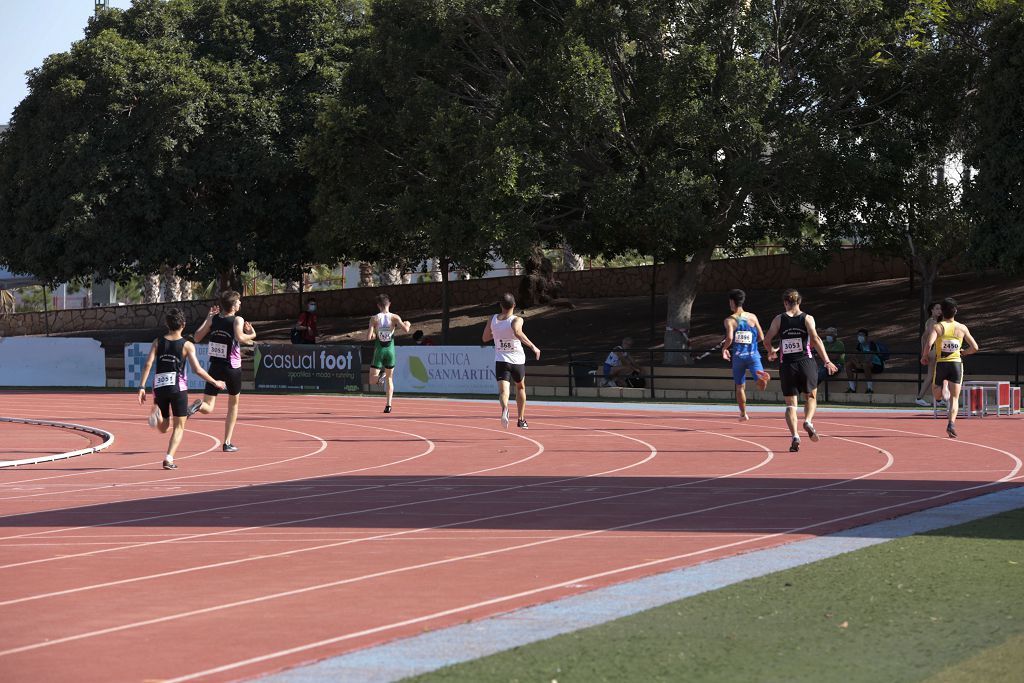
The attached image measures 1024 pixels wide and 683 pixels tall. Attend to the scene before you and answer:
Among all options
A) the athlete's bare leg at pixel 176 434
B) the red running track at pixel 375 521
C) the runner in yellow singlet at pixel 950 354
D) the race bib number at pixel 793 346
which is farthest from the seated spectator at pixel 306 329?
the race bib number at pixel 793 346

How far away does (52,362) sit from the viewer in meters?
Result: 38.8

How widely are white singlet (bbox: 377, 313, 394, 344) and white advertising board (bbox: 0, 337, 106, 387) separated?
1739cm

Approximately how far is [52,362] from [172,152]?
33.4ft

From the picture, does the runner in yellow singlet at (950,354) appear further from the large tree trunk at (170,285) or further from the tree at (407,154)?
the large tree trunk at (170,285)

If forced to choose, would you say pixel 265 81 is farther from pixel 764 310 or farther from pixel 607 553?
pixel 607 553

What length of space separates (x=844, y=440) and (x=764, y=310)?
85.2 feet

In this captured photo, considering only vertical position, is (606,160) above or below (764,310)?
above

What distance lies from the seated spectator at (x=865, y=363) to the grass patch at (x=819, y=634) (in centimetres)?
2056

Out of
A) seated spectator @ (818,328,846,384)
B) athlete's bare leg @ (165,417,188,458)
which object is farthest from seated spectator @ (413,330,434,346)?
athlete's bare leg @ (165,417,188,458)

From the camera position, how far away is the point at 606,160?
116ft

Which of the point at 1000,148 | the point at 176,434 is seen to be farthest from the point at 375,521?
the point at 1000,148

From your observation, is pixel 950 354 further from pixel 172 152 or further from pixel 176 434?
pixel 172 152

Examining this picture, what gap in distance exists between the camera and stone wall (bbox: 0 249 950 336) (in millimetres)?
47469

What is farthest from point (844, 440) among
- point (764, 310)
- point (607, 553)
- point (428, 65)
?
point (764, 310)
